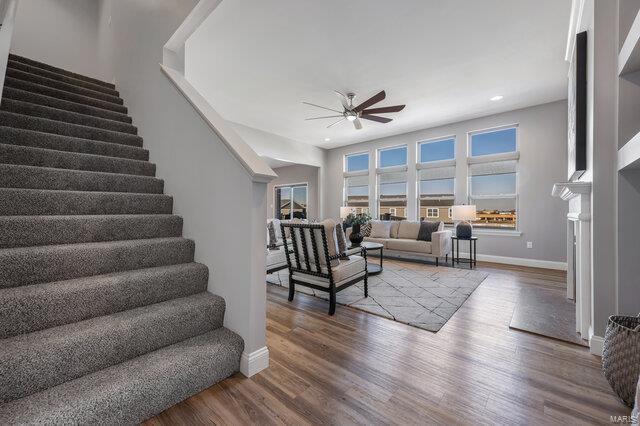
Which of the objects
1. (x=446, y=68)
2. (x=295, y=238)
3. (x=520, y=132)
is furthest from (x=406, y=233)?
(x=295, y=238)

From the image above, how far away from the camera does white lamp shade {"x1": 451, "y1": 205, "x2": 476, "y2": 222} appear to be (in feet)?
16.5

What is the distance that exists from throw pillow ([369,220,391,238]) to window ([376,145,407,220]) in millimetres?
527

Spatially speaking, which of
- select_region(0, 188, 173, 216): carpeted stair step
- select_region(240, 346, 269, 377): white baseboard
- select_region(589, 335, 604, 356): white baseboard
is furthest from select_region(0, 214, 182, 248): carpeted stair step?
select_region(589, 335, 604, 356): white baseboard

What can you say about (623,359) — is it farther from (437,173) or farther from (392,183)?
(392,183)

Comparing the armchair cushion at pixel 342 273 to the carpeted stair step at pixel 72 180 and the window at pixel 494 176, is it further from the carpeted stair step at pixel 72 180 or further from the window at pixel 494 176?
the window at pixel 494 176

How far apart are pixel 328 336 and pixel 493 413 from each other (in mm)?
1205

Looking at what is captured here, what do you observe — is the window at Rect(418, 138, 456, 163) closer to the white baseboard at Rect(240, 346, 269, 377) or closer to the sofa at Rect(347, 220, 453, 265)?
the sofa at Rect(347, 220, 453, 265)

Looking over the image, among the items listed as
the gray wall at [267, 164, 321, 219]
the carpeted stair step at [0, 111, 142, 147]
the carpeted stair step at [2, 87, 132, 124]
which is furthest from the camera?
the gray wall at [267, 164, 321, 219]

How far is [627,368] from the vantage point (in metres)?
1.40

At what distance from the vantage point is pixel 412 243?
5.49m

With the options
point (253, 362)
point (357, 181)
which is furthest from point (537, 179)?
point (253, 362)

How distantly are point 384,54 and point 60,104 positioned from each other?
3.70m

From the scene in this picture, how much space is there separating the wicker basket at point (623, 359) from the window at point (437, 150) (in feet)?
17.4

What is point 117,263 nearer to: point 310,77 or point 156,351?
point 156,351
